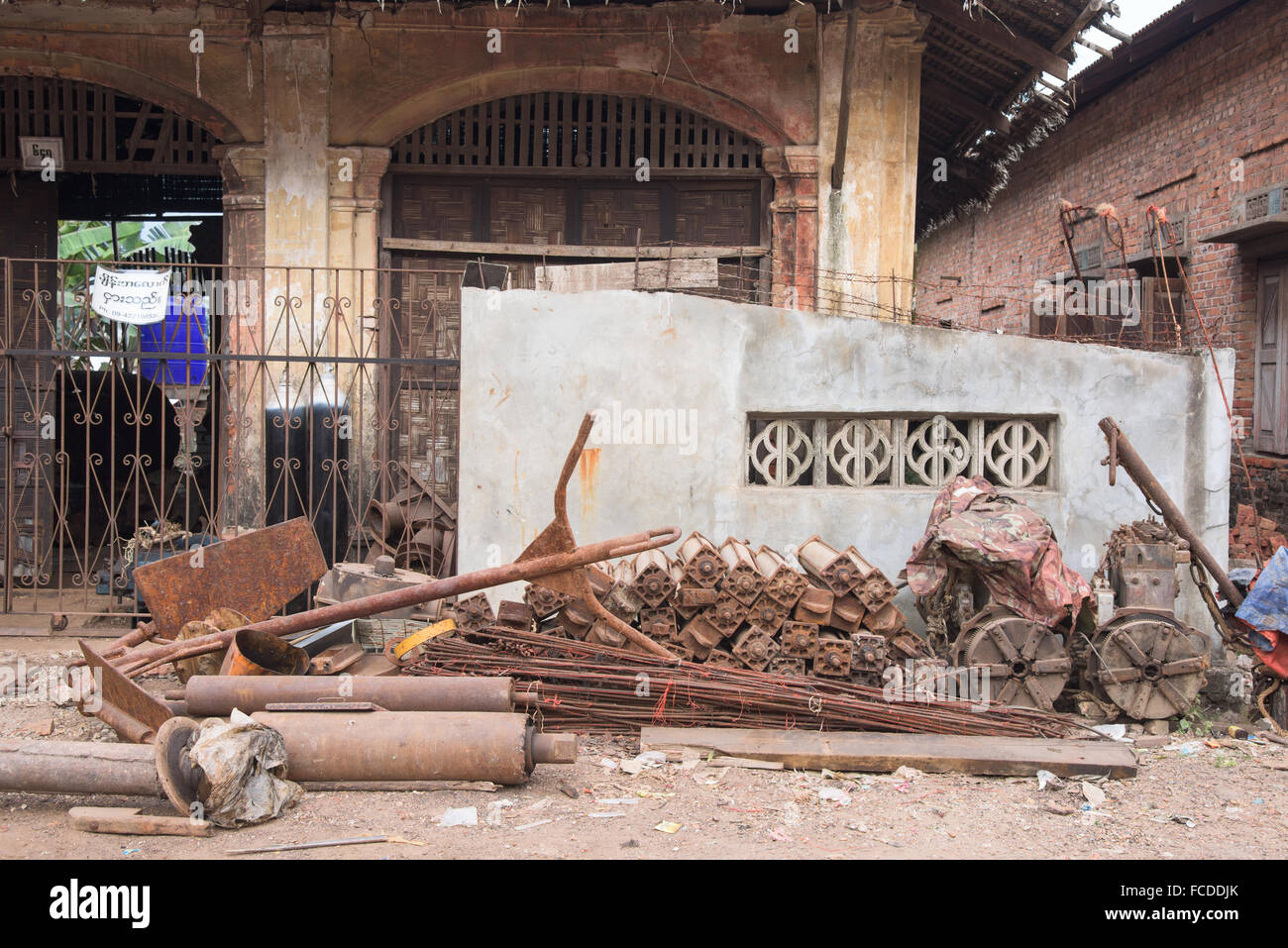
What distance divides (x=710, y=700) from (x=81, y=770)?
305cm

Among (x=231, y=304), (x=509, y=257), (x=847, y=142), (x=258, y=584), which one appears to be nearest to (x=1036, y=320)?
(x=847, y=142)

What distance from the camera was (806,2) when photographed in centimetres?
912

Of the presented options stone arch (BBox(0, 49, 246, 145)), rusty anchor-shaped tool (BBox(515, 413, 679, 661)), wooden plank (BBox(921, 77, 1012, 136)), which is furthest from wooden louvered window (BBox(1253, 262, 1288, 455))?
stone arch (BBox(0, 49, 246, 145))

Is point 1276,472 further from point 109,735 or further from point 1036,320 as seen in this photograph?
point 109,735

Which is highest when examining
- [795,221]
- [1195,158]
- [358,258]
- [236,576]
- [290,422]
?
[1195,158]

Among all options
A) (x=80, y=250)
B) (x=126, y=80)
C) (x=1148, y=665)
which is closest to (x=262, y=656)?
(x=1148, y=665)

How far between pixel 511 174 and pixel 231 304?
297cm

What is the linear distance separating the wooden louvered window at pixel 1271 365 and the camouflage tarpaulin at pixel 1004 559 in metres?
6.70

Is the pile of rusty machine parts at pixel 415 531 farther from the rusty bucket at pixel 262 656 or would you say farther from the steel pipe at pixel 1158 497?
the steel pipe at pixel 1158 497

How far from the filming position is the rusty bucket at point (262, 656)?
542 centimetres

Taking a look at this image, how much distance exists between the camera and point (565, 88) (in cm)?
947

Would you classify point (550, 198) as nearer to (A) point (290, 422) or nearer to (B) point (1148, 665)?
(A) point (290, 422)

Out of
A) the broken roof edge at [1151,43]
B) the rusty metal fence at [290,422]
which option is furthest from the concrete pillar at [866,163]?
the rusty metal fence at [290,422]

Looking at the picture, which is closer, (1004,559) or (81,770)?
(81,770)
